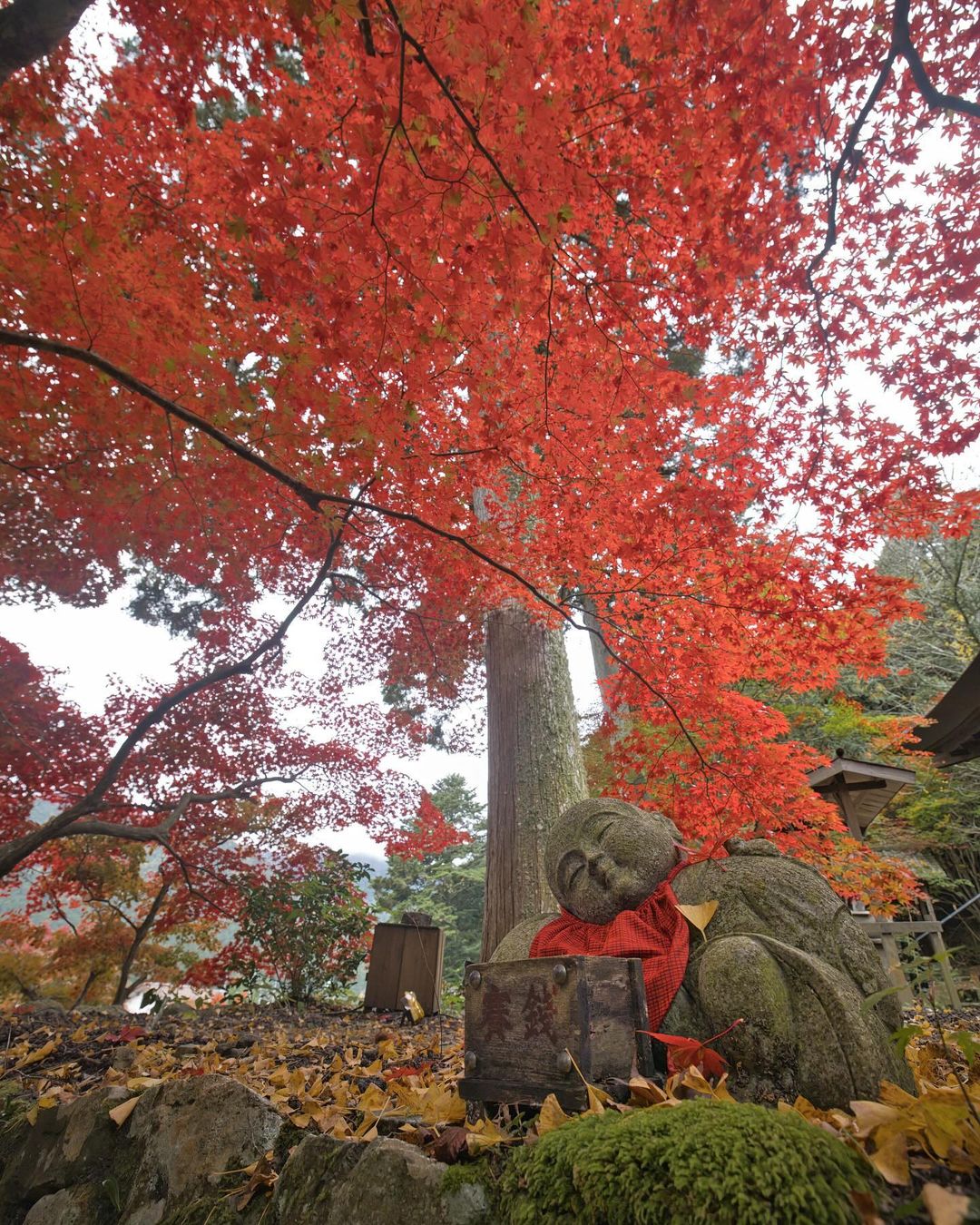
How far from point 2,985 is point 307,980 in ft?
22.4

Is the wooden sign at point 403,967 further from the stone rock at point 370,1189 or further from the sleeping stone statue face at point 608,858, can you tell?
the stone rock at point 370,1189

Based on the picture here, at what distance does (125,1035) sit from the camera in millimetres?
4320

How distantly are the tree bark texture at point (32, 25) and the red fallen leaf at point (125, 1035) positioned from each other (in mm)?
6510

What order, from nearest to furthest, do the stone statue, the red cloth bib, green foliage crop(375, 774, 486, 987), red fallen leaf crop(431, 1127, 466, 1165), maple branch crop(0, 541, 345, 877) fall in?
red fallen leaf crop(431, 1127, 466, 1165) < the stone statue < the red cloth bib < maple branch crop(0, 541, 345, 877) < green foliage crop(375, 774, 486, 987)

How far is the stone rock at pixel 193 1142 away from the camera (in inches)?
83.0

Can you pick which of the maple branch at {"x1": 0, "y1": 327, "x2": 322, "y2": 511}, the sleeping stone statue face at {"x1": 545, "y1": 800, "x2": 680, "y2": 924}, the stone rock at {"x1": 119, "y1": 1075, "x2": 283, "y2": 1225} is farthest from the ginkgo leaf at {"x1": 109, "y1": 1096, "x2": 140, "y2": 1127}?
the maple branch at {"x1": 0, "y1": 327, "x2": 322, "y2": 511}

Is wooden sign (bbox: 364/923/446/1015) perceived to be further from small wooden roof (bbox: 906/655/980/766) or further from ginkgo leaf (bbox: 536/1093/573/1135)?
small wooden roof (bbox: 906/655/980/766)

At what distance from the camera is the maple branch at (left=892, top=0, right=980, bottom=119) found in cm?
383

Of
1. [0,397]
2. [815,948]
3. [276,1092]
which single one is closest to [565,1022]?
[815,948]

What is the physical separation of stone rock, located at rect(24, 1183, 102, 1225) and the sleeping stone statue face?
2353 mm

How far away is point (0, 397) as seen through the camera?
7.12 m

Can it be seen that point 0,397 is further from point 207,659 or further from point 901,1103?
point 901,1103

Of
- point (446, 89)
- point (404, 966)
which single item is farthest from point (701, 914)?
point (404, 966)

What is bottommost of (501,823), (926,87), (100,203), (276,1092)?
(276,1092)
